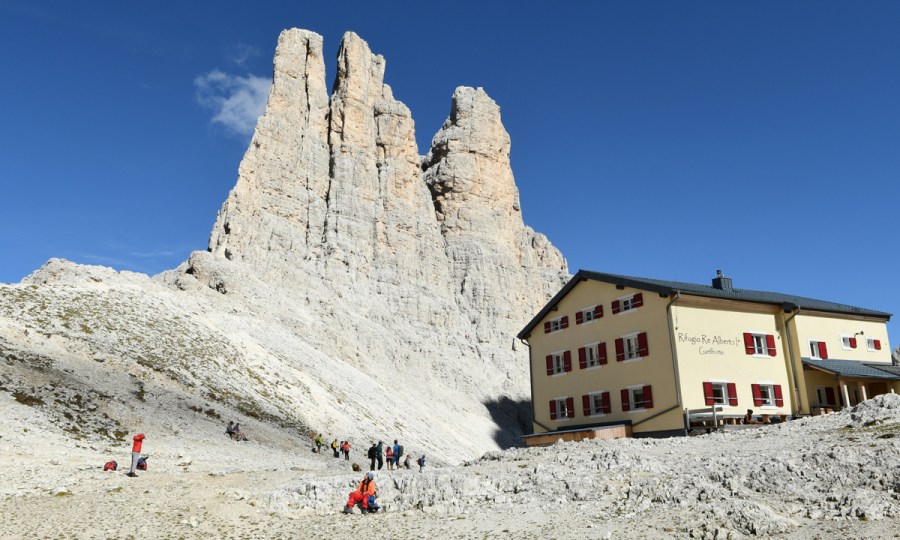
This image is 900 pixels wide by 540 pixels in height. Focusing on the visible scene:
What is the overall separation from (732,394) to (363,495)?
26.7 m

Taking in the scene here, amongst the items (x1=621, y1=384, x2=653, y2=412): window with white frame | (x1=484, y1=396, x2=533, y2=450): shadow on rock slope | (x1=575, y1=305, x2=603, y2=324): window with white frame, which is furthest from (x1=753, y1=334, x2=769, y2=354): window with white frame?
(x1=484, y1=396, x2=533, y2=450): shadow on rock slope

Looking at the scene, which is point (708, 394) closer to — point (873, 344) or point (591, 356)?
point (591, 356)

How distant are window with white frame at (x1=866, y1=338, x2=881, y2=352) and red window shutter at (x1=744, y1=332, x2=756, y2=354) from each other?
1074 centimetres

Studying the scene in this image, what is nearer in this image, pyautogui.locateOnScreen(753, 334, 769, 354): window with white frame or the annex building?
the annex building

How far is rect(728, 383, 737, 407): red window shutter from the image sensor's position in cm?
3966

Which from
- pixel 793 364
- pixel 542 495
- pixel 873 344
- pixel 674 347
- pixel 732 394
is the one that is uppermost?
pixel 873 344

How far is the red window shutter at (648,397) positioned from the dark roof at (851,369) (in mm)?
10108

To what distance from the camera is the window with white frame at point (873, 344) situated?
46062 millimetres

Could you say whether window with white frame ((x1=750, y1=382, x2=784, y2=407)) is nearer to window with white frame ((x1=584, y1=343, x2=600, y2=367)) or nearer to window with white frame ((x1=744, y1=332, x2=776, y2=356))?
window with white frame ((x1=744, y1=332, x2=776, y2=356))

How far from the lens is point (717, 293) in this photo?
4141 cm

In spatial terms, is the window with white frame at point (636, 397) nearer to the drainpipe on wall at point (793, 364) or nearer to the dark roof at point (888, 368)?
the drainpipe on wall at point (793, 364)

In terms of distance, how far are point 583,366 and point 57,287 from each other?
138 feet

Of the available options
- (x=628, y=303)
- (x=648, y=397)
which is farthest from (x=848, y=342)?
(x=648, y=397)

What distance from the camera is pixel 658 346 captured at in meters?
40.1
